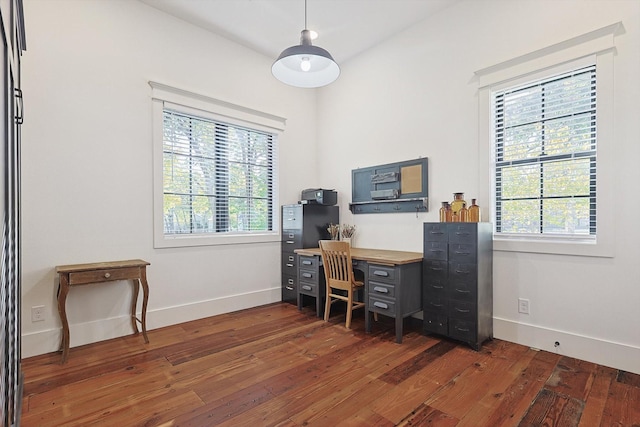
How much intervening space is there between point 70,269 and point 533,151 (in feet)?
13.3

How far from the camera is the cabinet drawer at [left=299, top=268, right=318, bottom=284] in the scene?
3898 millimetres

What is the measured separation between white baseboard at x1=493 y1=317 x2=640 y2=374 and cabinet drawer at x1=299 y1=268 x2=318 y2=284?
1.88m

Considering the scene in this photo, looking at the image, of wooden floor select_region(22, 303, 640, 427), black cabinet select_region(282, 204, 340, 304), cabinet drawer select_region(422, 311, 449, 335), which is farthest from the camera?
black cabinet select_region(282, 204, 340, 304)

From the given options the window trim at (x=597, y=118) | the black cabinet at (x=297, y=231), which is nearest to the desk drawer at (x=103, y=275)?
the black cabinet at (x=297, y=231)

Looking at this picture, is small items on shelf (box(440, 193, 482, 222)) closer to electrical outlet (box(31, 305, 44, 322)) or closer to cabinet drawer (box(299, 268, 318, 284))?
cabinet drawer (box(299, 268, 318, 284))

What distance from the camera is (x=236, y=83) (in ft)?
13.5

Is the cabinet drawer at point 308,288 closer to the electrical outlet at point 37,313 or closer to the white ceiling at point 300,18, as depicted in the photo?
the electrical outlet at point 37,313

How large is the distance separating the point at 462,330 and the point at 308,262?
181 centimetres

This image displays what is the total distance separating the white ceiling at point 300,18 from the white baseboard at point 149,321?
317 centimetres

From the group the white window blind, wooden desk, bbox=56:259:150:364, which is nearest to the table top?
wooden desk, bbox=56:259:150:364

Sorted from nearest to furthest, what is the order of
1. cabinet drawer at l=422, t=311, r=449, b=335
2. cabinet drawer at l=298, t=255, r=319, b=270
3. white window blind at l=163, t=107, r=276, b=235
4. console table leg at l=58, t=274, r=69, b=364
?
console table leg at l=58, t=274, r=69, b=364 → cabinet drawer at l=422, t=311, r=449, b=335 → white window blind at l=163, t=107, r=276, b=235 → cabinet drawer at l=298, t=255, r=319, b=270

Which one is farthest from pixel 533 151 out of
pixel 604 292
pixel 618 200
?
pixel 604 292

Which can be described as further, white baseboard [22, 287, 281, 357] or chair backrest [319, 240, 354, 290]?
chair backrest [319, 240, 354, 290]

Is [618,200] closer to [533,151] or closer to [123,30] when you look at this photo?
[533,151]
